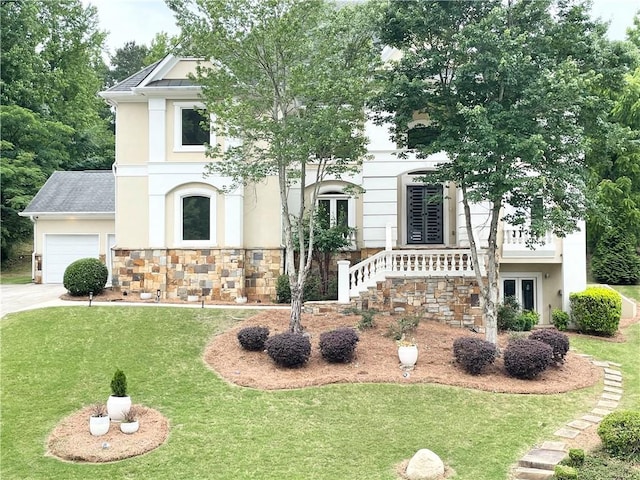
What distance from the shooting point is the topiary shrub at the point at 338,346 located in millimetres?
10914

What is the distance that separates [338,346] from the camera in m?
10.9

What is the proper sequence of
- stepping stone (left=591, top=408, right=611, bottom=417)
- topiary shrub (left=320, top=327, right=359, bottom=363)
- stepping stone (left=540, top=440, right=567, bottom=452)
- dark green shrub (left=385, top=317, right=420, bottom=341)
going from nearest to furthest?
1. stepping stone (left=540, top=440, right=567, bottom=452)
2. stepping stone (left=591, top=408, right=611, bottom=417)
3. topiary shrub (left=320, top=327, right=359, bottom=363)
4. dark green shrub (left=385, top=317, right=420, bottom=341)

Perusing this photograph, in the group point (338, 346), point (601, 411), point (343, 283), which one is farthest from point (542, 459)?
point (343, 283)

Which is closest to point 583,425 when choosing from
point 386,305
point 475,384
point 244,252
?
point 475,384

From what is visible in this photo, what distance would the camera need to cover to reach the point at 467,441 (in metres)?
8.02

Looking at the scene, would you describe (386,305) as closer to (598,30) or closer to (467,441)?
(467,441)

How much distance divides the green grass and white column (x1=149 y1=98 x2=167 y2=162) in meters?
6.96

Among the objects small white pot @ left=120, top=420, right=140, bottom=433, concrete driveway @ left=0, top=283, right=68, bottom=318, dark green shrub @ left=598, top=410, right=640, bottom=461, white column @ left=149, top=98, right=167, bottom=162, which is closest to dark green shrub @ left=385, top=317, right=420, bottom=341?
dark green shrub @ left=598, top=410, right=640, bottom=461

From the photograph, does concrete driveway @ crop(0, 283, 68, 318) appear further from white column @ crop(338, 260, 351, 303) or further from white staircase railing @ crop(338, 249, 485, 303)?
white staircase railing @ crop(338, 249, 485, 303)

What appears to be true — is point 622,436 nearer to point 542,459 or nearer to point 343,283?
point 542,459

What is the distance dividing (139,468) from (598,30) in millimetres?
12627

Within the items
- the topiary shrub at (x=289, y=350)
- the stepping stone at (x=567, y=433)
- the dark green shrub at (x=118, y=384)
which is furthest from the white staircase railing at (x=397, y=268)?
the dark green shrub at (x=118, y=384)

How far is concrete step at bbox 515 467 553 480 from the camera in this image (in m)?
6.98

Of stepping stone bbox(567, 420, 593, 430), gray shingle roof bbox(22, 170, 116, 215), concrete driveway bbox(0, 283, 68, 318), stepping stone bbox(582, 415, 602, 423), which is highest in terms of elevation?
gray shingle roof bbox(22, 170, 116, 215)
